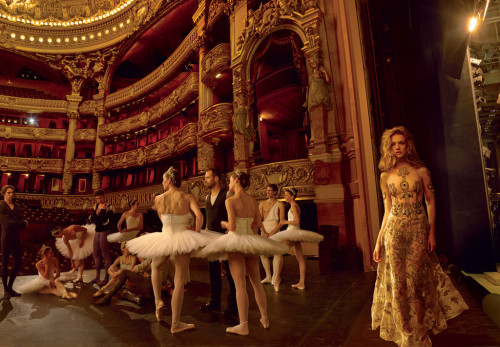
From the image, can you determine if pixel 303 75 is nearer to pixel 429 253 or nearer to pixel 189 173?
pixel 429 253

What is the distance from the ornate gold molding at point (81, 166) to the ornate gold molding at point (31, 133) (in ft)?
9.26

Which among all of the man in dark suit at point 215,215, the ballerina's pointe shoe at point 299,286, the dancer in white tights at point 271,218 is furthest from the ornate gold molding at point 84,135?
the ballerina's pointe shoe at point 299,286

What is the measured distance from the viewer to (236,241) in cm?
301

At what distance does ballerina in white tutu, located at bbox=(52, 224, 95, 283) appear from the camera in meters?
6.27

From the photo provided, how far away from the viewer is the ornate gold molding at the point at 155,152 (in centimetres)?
1593

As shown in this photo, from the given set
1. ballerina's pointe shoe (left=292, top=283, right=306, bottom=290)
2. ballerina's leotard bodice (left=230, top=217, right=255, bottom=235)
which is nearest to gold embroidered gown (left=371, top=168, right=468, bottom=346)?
ballerina's leotard bodice (left=230, top=217, right=255, bottom=235)

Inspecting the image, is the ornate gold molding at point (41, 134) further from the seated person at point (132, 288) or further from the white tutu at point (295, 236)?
the white tutu at point (295, 236)

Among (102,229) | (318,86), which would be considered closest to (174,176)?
(102,229)

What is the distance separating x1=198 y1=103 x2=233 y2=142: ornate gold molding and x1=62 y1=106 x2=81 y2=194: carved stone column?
16.2 metres

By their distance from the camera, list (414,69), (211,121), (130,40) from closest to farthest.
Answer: (414,69) → (211,121) → (130,40)

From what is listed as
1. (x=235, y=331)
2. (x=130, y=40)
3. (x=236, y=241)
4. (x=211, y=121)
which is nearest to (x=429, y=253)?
(x=236, y=241)

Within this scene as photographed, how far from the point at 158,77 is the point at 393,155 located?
2096 cm

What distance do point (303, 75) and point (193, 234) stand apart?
335 inches

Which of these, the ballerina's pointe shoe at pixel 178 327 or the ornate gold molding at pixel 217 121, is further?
the ornate gold molding at pixel 217 121
